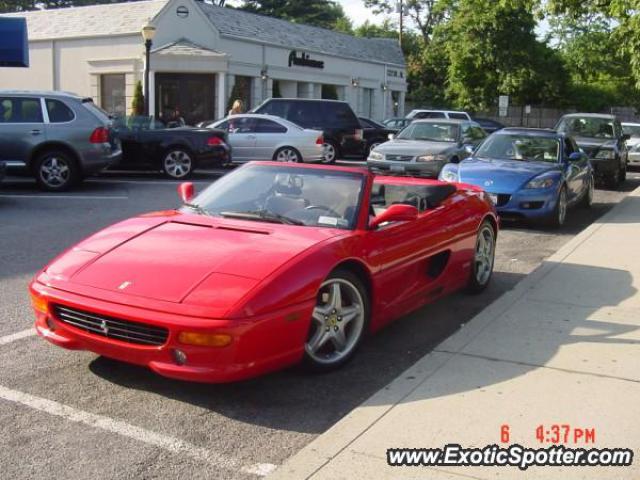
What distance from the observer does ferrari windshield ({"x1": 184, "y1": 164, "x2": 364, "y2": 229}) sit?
5.33 metres

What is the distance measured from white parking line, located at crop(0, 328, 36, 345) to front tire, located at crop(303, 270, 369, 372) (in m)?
2.16

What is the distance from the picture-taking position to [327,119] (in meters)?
21.8

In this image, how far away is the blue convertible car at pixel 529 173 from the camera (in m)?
11.1

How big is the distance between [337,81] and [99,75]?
11.8 m

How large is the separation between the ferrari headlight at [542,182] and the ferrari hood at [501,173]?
7cm

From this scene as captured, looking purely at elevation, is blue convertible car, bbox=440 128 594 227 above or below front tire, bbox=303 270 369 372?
above

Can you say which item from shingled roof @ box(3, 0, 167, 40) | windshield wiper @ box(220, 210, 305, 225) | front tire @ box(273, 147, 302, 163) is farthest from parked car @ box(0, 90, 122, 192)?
shingled roof @ box(3, 0, 167, 40)

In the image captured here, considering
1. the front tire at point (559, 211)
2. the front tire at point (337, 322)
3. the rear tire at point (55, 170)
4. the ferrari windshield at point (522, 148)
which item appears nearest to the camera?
the front tire at point (337, 322)

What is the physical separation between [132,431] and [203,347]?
0.55m

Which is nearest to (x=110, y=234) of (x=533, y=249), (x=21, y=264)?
(x=21, y=264)

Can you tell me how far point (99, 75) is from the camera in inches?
1224

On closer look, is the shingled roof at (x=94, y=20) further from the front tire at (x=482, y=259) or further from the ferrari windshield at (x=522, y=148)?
the front tire at (x=482, y=259)

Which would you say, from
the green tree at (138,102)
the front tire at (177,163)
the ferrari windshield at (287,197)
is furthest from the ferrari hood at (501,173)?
the green tree at (138,102)

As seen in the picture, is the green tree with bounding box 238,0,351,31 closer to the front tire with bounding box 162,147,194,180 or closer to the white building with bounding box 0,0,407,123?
the white building with bounding box 0,0,407,123
